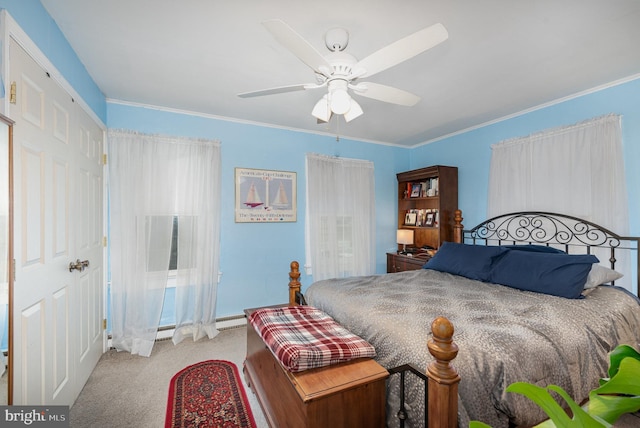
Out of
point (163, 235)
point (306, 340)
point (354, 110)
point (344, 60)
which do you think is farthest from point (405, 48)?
point (163, 235)

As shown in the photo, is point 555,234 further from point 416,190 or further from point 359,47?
point 359,47

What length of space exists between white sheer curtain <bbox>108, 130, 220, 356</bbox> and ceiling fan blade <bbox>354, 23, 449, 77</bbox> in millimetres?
2232

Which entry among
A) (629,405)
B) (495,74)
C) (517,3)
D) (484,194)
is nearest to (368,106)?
(495,74)

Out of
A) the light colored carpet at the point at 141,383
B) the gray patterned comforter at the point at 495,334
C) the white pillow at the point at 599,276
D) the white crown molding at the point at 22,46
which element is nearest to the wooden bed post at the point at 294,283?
the gray patterned comforter at the point at 495,334

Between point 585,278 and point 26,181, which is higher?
point 26,181

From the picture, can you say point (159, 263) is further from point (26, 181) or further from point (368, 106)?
point (368, 106)

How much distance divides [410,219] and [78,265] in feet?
12.8

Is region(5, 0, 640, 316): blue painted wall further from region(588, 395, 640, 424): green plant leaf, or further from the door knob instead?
region(588, 395, 640, 424): green plant leaf

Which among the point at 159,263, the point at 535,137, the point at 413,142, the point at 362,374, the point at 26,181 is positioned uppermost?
the point at 413,142

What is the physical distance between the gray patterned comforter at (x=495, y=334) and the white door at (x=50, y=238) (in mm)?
1687

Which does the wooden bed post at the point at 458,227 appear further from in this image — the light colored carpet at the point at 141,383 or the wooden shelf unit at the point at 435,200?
the light colored carpet at the point at 141,383

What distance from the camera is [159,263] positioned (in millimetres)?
3037

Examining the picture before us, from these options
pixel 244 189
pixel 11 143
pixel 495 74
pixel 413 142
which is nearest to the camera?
pixel 11 143

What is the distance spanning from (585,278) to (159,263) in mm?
3689
